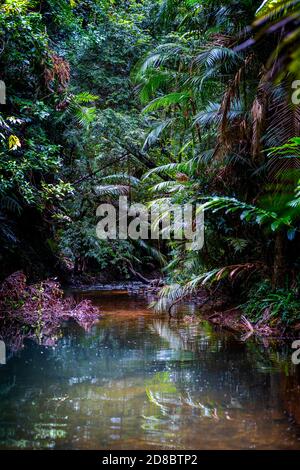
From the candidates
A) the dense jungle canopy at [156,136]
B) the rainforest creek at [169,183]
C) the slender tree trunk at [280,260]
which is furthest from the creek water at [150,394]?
the dense jungle canopy at [156,136]

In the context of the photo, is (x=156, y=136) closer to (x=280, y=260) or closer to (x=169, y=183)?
(x=169, y=183)

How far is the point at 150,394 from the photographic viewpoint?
4199mm

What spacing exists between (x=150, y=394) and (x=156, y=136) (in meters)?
8.60

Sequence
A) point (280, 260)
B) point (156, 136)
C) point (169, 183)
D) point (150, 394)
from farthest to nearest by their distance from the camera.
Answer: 1. point (156, 136)
2. point (169, 183)
3. point (280, 260)
4. point (150, 394)

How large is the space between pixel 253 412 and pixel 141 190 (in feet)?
40.5

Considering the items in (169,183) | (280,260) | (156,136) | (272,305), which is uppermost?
(156,136)

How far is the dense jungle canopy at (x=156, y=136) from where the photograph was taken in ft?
24.2

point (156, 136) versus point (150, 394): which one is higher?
point (156, 136)

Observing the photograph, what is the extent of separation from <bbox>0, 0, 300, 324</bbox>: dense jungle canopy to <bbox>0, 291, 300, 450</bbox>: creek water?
1943 millimetres

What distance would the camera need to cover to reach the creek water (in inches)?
124

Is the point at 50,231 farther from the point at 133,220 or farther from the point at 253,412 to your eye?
the point at 253,412

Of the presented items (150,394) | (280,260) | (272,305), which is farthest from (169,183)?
(150,394)
